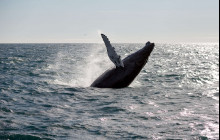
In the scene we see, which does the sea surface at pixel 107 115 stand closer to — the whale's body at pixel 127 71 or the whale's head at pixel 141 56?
the whale's body at pixel 127 71

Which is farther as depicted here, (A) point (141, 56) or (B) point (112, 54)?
(A) point (141, 56)

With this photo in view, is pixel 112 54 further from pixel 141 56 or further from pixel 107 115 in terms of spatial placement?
pixel 107 115

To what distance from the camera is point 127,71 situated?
1441 cm

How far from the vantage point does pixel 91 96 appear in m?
12.7

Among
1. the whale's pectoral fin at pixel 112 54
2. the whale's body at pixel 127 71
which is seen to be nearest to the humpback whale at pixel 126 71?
the whale's body at pixel 127 71

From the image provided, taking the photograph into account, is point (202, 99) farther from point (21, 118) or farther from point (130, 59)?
point (21, 118)

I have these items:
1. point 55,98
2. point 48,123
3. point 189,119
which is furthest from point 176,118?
point 55,98

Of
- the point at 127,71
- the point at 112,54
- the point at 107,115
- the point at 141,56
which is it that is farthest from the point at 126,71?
Answer: the point at 107,115

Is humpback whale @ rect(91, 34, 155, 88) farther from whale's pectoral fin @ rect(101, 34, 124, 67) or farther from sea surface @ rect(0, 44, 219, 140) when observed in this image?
sea surface @ rect(0, 44, 219, 140)

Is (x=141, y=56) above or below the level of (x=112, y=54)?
below

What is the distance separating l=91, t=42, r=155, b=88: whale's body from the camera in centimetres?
1448

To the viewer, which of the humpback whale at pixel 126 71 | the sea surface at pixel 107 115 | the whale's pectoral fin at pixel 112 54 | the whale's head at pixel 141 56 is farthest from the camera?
the whale's head at pixel 141 56

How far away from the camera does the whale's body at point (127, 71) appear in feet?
47.5

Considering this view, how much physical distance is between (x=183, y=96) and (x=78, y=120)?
601 centimetres
